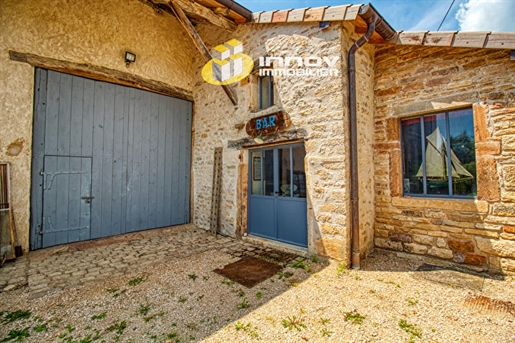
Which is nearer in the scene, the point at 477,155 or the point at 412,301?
the point at 412,301

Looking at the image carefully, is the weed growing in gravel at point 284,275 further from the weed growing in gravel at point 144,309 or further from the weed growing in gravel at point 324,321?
the weed growing in gravel at point 144,309

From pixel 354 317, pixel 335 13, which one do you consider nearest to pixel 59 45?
pixel 335 13

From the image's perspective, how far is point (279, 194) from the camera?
478cm

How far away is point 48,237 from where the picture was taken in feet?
15.5

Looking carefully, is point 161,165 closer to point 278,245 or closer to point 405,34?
point 278,245

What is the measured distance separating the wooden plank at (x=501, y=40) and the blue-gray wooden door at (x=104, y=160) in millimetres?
6245

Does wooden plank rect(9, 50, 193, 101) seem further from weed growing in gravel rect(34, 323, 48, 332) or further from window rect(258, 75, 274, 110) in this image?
weed growing in gravel rect(34, 323, 48, 332)

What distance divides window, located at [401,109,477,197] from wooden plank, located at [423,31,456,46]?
1.07m

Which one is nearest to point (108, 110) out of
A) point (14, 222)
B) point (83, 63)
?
point (83, 63)

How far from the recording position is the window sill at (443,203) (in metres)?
3.45

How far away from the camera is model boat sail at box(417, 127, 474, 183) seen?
12.3 ft

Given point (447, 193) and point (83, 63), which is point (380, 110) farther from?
point (83, 63)

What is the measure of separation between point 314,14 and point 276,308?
172 inches

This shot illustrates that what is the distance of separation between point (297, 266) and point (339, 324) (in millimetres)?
1440
